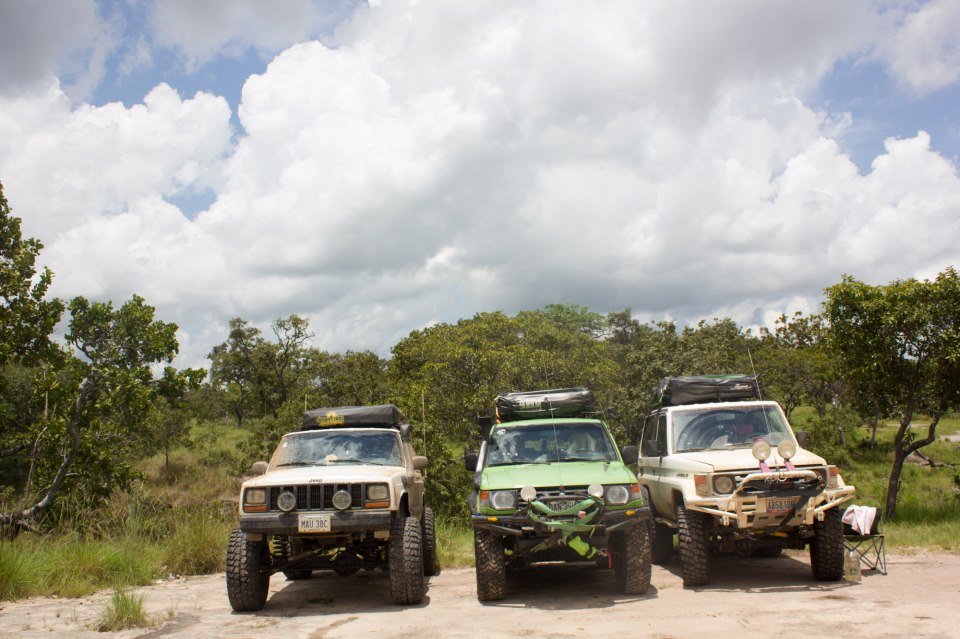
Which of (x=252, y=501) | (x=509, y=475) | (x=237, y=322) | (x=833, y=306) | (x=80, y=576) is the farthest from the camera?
(x=237, y=322)

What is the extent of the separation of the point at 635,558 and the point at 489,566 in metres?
1.42

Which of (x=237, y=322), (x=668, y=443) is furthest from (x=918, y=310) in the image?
(x=237, y=322)

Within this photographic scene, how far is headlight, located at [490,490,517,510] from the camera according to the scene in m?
7.28

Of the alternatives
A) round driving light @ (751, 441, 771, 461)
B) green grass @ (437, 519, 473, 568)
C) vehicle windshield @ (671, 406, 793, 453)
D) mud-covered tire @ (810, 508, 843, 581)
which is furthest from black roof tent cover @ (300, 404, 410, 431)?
mud-covered tire @ (810, 508, 843, 581)

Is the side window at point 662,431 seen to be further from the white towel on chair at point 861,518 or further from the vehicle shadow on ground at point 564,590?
the white towel on chair at point 861,518

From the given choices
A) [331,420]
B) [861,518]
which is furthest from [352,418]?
[861,518]

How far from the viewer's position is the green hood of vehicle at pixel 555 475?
290 inches

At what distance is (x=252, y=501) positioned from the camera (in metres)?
7.14

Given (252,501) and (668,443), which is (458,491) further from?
(252,501)

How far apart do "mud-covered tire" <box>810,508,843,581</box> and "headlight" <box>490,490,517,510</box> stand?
122 inches

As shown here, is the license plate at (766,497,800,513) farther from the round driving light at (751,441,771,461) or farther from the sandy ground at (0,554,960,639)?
the sandy ground at (0,554,960,639)

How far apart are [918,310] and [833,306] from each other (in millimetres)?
1476

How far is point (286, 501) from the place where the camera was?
7086mm

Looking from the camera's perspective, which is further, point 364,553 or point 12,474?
point 12,474
